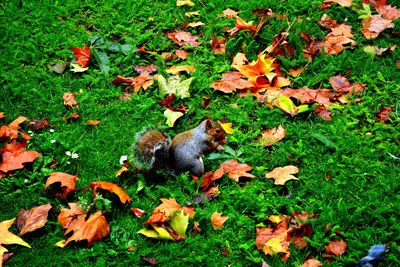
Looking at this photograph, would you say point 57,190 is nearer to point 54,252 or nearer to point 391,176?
point 54,252

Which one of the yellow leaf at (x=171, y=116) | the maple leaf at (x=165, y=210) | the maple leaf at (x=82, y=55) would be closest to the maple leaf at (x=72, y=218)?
Result: the maple leaf at (x=165, y=210)

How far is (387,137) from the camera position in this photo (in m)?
3.41

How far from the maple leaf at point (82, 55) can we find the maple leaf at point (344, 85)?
2.39 metres

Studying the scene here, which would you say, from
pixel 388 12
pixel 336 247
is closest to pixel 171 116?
pixel 336 247

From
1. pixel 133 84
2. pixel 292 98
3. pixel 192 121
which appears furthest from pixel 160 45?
Result: pixel 292 98

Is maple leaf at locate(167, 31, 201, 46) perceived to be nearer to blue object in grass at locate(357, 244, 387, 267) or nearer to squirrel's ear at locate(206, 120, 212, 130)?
squirrel's ear at locate(206, 120, 212, 130)

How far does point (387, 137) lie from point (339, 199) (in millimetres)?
794

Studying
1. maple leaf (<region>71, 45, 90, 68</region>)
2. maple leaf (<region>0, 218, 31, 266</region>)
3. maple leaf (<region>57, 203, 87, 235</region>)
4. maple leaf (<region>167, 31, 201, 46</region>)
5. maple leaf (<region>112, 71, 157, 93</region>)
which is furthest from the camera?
maple leaf (<region>167, 31, 201, 46</region>)

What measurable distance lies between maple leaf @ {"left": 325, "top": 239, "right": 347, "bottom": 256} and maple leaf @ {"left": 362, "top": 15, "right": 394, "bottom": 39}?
2424 mm

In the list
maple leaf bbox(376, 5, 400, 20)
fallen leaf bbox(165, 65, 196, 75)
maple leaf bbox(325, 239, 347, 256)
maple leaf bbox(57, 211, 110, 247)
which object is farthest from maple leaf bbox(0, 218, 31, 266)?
maple leaf bbox(376, 5, 400, 20)

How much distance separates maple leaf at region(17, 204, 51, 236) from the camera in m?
2.92

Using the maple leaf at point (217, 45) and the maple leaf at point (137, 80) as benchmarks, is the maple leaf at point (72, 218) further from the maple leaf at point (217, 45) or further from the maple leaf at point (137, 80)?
the maple leaf at point (217, 45)

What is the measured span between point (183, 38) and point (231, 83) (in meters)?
0.96

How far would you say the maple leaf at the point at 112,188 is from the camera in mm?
3035
